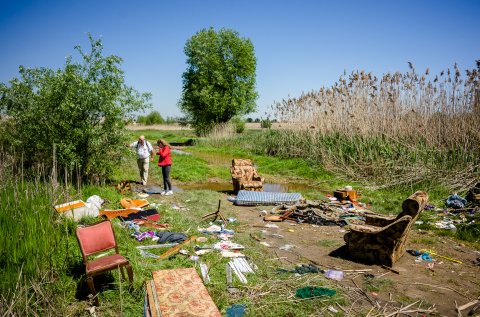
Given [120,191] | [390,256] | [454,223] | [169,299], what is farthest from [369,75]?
[169,299]

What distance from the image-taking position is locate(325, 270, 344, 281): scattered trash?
17.2 ft

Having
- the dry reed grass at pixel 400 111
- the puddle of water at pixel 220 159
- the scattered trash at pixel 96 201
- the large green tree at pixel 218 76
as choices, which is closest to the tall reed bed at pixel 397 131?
the dry reed grass at pixel 400 111

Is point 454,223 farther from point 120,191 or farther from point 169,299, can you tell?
point 120,191

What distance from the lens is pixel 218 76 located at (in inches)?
1271

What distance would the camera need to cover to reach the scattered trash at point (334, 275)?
5234 mm

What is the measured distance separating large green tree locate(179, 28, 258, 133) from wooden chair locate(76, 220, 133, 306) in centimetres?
2783

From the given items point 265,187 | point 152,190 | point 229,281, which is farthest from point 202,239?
point 265,187

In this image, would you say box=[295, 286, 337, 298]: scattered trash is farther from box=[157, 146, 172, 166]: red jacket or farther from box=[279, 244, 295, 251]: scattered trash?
box=[157, 146, 172, 166]: red jacket

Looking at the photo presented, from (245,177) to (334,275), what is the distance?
22.5ft

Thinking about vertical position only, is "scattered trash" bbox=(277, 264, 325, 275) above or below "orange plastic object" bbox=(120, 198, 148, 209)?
below

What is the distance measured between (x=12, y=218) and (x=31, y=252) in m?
0.60

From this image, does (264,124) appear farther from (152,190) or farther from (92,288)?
(92,288)

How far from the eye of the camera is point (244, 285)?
484cm

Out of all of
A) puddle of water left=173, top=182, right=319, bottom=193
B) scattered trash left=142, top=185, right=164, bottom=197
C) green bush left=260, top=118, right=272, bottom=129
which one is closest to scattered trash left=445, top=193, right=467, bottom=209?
puddle of water left=173, top=182, right=319, bottom=193
